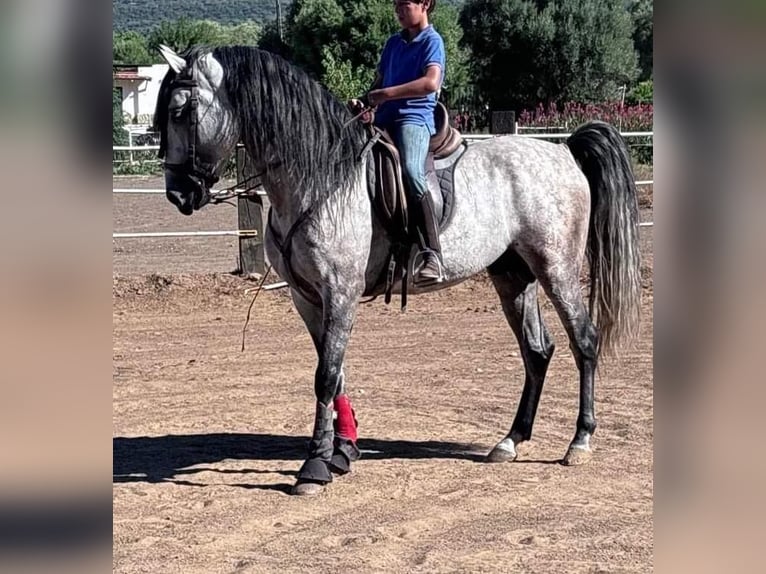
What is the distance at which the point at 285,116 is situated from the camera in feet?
15.7

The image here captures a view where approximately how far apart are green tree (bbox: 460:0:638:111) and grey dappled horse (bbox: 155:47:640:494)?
34.3m

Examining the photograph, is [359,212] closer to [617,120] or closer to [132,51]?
[617,120]

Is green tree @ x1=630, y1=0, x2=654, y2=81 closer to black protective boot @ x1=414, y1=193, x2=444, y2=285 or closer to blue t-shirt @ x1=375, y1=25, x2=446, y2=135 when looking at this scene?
blue t-shirt @ x1=375, y1=25, x2=446, y2=135

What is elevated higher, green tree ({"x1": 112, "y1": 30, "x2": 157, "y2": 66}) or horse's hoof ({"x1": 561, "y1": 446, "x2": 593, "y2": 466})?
green tree ({"x1": 112, "y1": 30, "x2": 157, "y2": 66})

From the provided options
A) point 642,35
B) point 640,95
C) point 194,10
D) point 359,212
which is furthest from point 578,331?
point 194,10

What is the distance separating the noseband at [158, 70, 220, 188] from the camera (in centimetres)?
466

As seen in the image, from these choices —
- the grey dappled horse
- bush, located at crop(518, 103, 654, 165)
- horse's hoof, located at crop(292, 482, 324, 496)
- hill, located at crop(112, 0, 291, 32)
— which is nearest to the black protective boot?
the grey dappled horse

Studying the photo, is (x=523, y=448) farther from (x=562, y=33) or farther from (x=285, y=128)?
(x=562, y=33)

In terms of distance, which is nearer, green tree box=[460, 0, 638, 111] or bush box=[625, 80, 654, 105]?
bush box=[625, 80, 654, 105]

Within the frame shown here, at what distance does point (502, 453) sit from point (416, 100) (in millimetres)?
1876

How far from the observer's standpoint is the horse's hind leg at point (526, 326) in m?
5.63

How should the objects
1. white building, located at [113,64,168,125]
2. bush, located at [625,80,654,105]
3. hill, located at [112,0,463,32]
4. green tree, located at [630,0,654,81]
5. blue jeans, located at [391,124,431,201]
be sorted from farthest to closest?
hill, located at [112,0,463,32], white building, located at [113,64,168,125], green tree, located at [630,0,654,81], bush, located at [625,80,654,105], blue jeans, located at [391,124,431,201]
